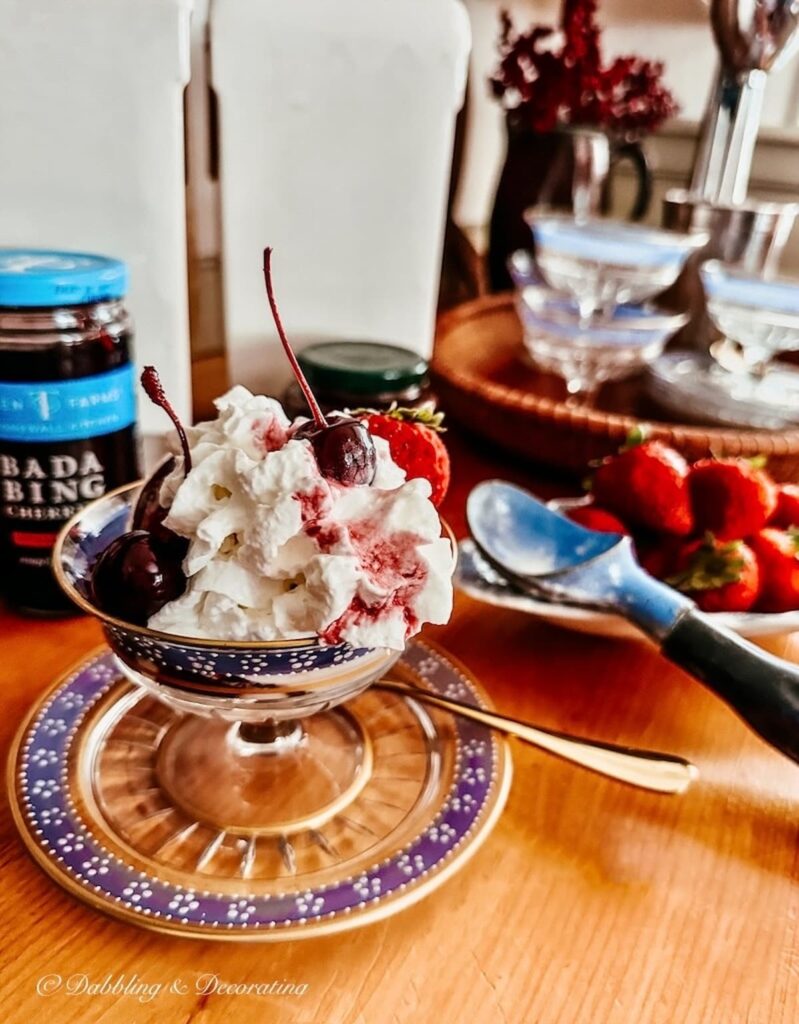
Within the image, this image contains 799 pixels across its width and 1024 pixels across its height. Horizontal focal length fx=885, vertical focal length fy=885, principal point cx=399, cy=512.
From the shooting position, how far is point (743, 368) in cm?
93

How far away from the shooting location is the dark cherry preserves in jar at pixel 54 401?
0.46 meters

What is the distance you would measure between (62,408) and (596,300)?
64 cm

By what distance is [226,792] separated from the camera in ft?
1.30

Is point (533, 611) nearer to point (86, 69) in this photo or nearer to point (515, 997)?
point (515, 997)

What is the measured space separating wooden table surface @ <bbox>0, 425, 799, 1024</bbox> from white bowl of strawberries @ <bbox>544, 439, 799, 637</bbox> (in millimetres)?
79

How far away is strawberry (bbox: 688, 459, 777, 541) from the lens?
1.75 feet

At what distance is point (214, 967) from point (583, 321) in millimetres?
751

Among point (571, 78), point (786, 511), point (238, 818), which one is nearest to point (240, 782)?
point (238, 818)

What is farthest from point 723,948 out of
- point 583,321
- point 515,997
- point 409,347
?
point 583,321

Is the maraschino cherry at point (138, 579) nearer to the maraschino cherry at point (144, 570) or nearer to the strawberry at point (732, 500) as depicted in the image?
the maraschino cherry at point (144, 570)

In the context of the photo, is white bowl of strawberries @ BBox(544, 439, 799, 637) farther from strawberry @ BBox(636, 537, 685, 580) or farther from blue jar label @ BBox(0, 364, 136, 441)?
blue jar label @ BBox(0, 364, 136, 441)

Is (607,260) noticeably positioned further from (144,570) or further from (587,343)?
(144,570)

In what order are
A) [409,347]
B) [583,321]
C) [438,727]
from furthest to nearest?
[583,321] → [409,347] → [438,727]

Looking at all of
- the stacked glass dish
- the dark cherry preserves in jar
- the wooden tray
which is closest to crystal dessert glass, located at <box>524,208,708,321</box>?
the stacked glass dish
